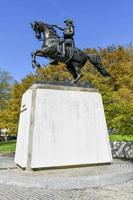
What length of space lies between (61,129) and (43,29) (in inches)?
155

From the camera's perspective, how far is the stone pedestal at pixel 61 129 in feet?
31.2

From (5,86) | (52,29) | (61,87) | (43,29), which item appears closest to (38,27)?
(43,29)

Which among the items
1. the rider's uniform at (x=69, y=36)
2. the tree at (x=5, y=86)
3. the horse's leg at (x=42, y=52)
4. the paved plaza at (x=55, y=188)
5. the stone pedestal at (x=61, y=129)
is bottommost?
the paved plaza at (x=55, y=188)

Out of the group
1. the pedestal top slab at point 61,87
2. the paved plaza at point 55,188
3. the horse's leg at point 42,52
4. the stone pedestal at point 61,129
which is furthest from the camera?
the horse's leg at point 42,52

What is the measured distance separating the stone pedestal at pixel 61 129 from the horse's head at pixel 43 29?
218 cm

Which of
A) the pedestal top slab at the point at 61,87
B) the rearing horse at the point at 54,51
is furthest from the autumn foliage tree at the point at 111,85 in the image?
the pedestal top slab at the point at 61,87

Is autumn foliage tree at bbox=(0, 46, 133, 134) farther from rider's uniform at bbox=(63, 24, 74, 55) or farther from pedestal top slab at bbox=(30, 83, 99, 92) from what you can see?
pedestal top slab at bbox=(30, 83, 99, 92)

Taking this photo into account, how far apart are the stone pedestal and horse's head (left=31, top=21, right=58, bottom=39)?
218 cm

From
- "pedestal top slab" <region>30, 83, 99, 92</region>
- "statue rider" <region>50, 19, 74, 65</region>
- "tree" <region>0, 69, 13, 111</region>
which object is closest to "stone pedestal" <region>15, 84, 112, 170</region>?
"pedestal top slab" <region>30, 83, 99, 92</region>

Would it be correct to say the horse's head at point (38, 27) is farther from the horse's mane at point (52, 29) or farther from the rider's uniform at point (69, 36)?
the rider's uniform at point (69, 36)

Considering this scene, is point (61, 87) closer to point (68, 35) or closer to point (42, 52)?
point (42, 52)

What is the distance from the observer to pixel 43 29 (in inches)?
443

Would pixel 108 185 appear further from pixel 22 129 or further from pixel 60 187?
pixel 22 129

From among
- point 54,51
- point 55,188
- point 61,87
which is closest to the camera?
point 55,188
